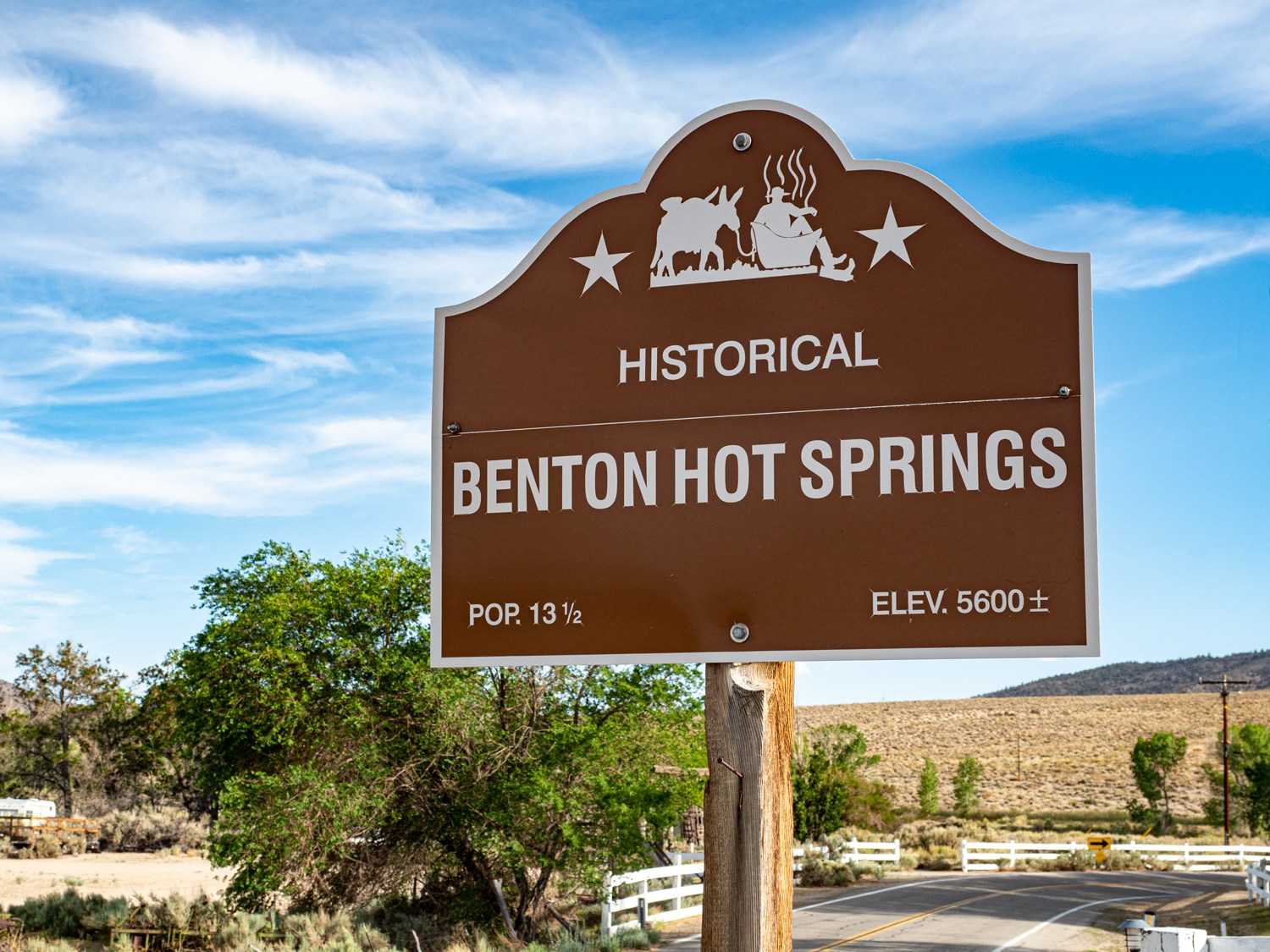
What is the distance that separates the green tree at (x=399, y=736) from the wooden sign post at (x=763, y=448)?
39.7 feet

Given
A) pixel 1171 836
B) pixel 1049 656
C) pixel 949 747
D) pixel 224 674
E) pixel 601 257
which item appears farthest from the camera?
pixel 949 747

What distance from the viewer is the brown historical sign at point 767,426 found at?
3.24 m

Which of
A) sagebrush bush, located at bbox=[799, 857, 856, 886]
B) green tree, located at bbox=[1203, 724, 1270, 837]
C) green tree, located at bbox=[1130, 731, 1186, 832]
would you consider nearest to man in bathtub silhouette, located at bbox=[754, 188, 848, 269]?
sagebrush bush, located at bbox=[799, 857, 856, 886]

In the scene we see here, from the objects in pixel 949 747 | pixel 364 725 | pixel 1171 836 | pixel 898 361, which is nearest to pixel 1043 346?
pixel 898 361

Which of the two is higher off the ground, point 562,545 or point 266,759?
point 562,545

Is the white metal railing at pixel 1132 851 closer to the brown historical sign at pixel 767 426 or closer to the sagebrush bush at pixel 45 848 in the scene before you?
the sagebrush bush at pixel 45 848

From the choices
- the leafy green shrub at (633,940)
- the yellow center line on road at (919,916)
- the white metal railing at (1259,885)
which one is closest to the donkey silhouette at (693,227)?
the yellow center line on road at (919,916)

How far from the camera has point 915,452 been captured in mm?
3311

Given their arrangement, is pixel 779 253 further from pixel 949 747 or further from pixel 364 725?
pixel 949 747

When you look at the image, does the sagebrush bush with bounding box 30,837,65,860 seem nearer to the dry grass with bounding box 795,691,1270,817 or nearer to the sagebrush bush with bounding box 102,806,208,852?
the sagebrush bush with bounding box 102,806,208,852

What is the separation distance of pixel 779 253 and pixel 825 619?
3.50ft

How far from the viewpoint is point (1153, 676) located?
12625cm

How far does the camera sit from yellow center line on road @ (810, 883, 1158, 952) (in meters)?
18.1

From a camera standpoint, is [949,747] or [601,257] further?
[949,747]
